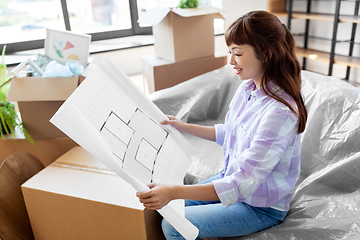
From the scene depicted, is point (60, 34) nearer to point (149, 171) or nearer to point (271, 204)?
point (149, 171)

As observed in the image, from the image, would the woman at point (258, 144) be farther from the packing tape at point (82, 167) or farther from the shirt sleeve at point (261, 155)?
the packing tape at point (82, 167)

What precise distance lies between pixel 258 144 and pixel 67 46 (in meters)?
1.05

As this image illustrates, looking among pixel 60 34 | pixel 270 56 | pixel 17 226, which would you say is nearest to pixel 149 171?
pixel 270 56

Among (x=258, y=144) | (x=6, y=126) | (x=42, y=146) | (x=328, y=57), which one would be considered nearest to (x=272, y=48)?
(x=258, y=144)

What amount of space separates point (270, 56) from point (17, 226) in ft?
3.34

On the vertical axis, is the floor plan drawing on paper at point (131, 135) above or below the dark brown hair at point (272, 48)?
below

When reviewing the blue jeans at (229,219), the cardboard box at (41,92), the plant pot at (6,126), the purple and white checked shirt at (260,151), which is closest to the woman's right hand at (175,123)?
the purple and white checked shirt at (260,151)

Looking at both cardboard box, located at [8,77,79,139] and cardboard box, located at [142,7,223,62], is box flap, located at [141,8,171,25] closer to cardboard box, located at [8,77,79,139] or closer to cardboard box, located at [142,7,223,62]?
cardboard box, located at [142,7,223,62]

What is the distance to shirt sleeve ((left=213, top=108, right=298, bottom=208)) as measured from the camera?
721 millimetres

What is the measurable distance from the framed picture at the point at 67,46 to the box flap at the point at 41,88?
0.20 metres

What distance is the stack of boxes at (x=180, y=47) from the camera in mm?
1540

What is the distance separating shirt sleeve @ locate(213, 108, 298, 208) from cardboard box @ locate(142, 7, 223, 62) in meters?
0.90

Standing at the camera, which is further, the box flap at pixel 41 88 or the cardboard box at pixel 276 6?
the cardboard box at pixel 276 6

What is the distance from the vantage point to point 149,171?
0.76 metres
